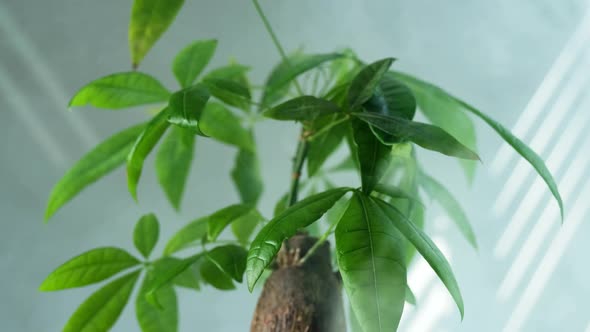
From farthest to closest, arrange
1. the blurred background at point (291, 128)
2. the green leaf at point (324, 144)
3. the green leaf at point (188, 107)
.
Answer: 1. the blurred background at point (291, 128)
2. the green leaf at point (324, 144)
3. the green leaf at point (188, 107)

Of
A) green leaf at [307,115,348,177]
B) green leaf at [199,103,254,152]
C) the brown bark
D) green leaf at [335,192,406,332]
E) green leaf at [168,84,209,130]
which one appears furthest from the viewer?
green leaf at [199,103,254,152]

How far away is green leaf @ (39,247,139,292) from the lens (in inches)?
36.1

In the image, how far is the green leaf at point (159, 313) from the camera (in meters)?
0.97

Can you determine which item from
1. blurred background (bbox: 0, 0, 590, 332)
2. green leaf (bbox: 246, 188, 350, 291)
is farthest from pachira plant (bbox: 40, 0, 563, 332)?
blurred background (bbox: 0, 0, 590, 332)

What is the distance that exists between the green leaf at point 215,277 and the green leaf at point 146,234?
18 centimetres

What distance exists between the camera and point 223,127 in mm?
1056

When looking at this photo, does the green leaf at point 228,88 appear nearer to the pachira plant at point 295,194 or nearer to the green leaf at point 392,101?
the pachira plant at point 295,194

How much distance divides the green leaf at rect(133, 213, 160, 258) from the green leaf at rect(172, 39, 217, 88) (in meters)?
0.22

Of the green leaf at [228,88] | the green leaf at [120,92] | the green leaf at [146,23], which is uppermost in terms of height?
the green leaf at [146,23]

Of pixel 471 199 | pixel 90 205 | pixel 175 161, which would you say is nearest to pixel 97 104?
pixel 175 161

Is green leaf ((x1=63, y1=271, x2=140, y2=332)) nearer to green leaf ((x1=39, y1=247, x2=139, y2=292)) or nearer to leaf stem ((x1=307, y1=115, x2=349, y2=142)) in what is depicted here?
green leaf ((x1=39, y1=247, x2=139, y2=292))

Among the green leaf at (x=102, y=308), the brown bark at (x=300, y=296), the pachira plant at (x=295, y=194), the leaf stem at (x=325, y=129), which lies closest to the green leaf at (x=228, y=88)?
the pachira plant at (x=295, y=194)

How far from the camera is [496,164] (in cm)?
147

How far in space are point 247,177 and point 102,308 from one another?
33 centimetres
